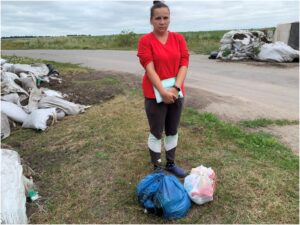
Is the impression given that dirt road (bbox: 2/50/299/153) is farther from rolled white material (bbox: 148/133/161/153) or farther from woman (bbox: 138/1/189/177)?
woman (bbox: 138/1/189/177)

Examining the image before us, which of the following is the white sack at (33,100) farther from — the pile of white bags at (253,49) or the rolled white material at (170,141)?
the pile of white bags at (253,49)

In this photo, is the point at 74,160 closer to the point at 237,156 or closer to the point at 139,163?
the point at 139,163

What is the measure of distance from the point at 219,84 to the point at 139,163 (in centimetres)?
601

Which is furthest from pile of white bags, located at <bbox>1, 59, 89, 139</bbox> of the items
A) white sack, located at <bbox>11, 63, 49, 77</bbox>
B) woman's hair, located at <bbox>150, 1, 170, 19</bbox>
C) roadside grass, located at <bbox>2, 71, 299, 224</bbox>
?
woman's hair, located at <bbox>150, 1, 170, 19</bbox>

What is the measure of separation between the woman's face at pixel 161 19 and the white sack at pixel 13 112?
4.01 meters

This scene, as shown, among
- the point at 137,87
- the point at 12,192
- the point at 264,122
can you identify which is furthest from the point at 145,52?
the point at 137,87

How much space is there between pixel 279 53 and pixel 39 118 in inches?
432

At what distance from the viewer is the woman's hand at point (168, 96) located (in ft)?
11.9

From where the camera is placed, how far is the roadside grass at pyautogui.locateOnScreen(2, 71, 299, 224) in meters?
3.53

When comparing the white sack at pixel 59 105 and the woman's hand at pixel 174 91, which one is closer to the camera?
the woman's hand at pixel 174 91

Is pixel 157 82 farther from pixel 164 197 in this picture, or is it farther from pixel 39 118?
pixel 39 118

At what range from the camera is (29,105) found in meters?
7.23

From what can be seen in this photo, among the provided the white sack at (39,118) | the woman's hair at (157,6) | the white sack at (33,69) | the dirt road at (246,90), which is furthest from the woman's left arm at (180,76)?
the white sack at (33,69)

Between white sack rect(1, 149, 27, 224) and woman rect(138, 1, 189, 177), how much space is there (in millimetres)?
1429
